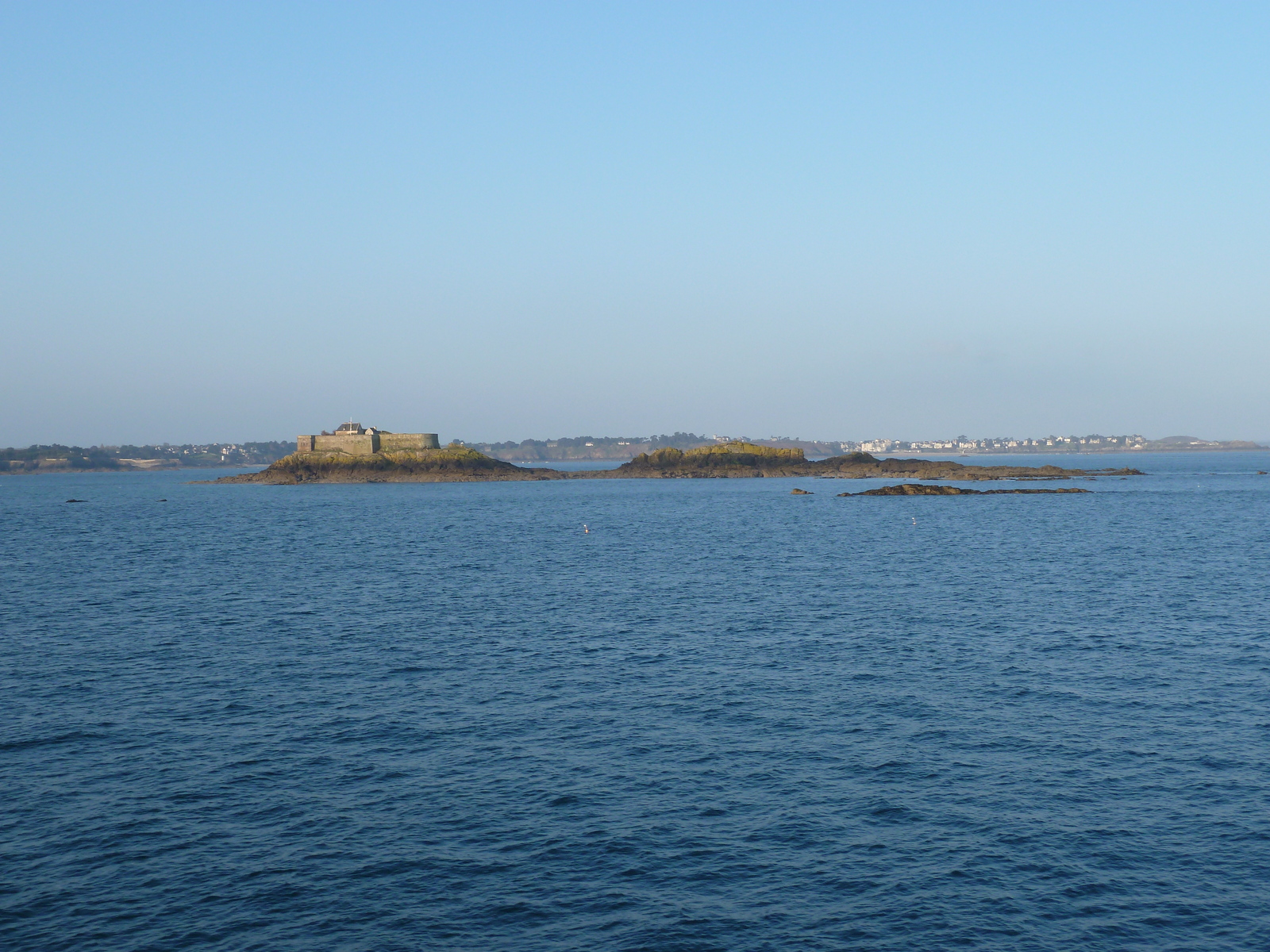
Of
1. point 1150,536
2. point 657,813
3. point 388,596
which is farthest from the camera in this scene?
point 1150,536

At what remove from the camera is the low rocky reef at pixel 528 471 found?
176000 mm

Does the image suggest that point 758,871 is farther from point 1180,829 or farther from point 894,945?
point 1180,829

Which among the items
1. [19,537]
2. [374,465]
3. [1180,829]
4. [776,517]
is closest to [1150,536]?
[776,517]

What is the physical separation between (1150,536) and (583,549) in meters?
39.6

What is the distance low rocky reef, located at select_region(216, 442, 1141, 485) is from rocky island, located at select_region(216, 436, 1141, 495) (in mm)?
142

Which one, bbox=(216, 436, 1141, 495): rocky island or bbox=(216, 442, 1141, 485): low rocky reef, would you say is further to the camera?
bbox=(216, 436, 1141, 495): rocky island

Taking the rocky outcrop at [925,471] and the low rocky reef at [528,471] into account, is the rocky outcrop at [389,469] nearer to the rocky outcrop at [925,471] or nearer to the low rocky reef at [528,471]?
the low rocky reef at [528,471]

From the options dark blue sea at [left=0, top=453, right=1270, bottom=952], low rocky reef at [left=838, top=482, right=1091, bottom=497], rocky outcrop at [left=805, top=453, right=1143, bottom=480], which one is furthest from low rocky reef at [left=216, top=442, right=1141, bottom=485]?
dark blue sea at [left=0, top=453, right=1270, bottom=952]

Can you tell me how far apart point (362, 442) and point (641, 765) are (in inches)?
6657

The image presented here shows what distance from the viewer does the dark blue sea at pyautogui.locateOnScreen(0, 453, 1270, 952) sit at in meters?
14.8

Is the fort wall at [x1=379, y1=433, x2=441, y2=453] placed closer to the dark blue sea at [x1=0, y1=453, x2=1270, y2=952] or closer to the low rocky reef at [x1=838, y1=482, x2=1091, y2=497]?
the low rocky reef at [x1=838, y1=482, x2=1091, y2=497]

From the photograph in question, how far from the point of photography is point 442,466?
600ft

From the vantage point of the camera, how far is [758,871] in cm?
1609

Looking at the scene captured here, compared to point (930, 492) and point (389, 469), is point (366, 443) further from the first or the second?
point (930, 492)
